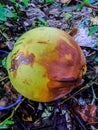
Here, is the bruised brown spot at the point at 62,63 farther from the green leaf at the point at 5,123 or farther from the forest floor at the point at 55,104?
the green leaf at the point at 5,123

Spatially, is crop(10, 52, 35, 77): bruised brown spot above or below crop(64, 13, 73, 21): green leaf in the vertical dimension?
above

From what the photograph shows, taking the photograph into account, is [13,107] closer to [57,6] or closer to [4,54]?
[4,54]

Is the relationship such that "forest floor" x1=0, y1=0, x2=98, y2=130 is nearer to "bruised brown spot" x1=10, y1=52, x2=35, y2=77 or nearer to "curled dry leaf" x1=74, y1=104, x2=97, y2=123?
"curled dry leaf" x1=74, y1=104, x2=97, y2=123

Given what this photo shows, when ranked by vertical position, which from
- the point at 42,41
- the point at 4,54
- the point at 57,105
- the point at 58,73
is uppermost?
the point at 42,41

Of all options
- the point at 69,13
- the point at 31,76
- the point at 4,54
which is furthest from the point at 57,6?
the point at 31,76

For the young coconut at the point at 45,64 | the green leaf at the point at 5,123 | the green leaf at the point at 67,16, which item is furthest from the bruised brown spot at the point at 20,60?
the green leaf at the point at 67,16

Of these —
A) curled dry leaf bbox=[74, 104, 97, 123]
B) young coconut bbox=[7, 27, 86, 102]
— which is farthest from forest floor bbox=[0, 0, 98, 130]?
young coconut bbox=[7, 27, 86, 102]

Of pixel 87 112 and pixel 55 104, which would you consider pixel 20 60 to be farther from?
pixel 87 112
